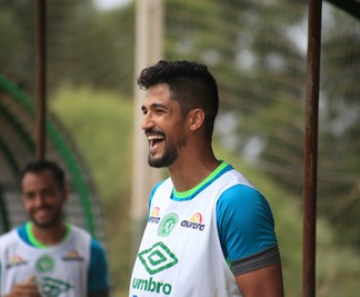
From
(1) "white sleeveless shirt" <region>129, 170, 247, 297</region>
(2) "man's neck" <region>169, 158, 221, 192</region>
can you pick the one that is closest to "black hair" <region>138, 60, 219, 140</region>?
(2) "man's neck" <region>169, 158, 221, 192</region>

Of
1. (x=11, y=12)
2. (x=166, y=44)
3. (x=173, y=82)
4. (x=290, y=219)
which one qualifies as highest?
(x=11, y=12)

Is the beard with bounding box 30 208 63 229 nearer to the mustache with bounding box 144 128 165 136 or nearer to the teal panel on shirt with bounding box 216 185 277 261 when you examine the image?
the mustache with bounding box 144 128 165 136

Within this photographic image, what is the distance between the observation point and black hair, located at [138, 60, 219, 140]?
12.7 ft

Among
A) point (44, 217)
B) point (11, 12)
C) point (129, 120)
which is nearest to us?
point (44, 217)

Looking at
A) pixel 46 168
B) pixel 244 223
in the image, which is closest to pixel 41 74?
pixel 46 168

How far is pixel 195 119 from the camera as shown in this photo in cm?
383

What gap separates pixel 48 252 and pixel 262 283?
253 centimetres

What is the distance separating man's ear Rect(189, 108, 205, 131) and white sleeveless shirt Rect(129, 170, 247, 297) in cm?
23

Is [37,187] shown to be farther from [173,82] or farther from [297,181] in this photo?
[297,181]

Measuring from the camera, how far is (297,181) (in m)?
12.7

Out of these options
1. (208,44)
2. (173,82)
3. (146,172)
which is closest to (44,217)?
(173,82)

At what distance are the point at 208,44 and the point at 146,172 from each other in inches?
152

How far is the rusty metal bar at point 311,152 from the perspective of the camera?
13.0ft

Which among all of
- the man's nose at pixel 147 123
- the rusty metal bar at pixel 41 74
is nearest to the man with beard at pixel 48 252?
the rusty metal bar at pixel 41 74
